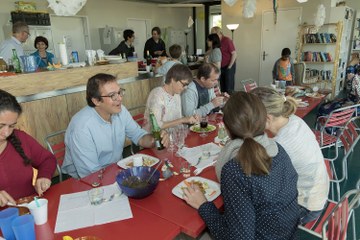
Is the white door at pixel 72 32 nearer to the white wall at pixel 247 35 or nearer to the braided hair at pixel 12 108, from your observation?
the white wall at pixel 247 35

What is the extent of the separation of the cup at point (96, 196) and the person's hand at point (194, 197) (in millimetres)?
418

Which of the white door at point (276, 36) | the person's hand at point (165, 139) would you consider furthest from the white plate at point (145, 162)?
the white door at point (276, 36)

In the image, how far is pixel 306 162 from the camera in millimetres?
1537

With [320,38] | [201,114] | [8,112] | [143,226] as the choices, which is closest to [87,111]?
[8,112]

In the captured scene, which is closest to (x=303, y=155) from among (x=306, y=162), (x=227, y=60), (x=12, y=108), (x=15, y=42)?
(x=306, y=162)

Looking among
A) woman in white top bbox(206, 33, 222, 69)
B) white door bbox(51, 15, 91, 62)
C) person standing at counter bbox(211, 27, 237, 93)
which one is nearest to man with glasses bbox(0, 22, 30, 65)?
white door bbox(51, 15, 91, 62)

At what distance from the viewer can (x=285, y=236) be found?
123 centimetres

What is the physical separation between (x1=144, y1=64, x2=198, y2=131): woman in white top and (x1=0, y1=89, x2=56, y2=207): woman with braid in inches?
40.2

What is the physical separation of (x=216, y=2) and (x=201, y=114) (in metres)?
7.28

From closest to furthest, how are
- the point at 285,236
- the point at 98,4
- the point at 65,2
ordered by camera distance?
the point at 285,236, the point at 65,2, the point at 98,4

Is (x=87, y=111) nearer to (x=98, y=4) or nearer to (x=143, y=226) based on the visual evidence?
(x=143, y=226)

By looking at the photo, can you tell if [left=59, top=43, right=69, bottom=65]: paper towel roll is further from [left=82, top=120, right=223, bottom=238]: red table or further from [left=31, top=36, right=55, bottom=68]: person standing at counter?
[left=82, top=120, right=223, bottom=238]: red table

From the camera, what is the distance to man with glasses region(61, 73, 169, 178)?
179 centimetres

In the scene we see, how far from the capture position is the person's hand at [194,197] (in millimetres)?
1277
